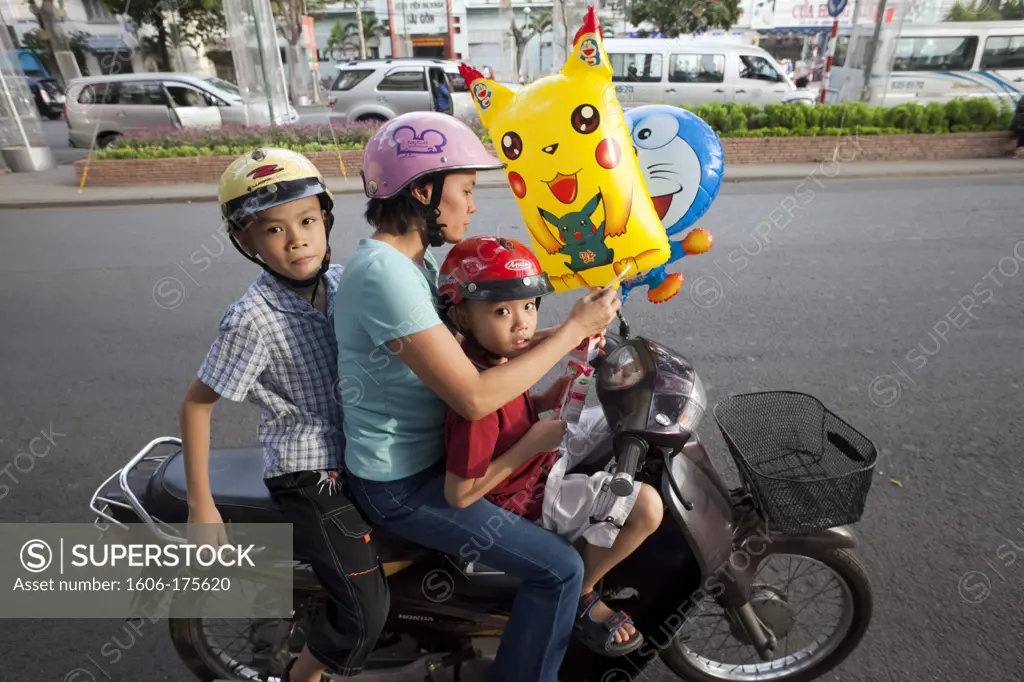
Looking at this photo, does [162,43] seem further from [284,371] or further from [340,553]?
[340,553]

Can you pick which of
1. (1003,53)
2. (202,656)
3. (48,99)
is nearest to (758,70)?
(1003,53)

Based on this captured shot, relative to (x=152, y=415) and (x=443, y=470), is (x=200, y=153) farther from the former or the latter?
(x=443, y=470)

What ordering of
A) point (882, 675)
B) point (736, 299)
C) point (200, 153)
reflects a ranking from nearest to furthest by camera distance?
point (882, 675) → point (736, 299) → point (200, 153)

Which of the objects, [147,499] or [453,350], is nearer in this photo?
[453,350]

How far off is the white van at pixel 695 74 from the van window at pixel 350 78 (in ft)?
19.3

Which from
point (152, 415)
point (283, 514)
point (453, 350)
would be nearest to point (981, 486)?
point (453, 350)

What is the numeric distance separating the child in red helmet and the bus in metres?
16.6

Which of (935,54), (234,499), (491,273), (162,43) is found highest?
(162,43)

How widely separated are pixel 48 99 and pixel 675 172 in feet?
100.0

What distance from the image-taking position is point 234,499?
1819 mm

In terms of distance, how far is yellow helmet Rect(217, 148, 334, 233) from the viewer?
62.9 inches

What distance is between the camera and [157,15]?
24172 millimetres

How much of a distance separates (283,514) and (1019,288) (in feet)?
20.5

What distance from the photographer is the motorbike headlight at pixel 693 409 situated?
159 centimetres
